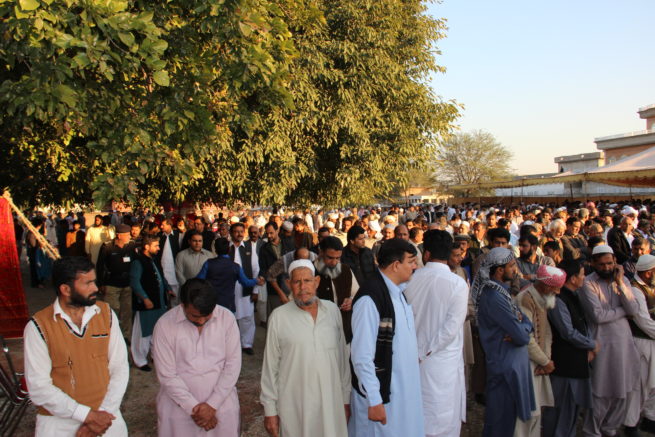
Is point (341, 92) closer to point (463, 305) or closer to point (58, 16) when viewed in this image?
point (58, 16)

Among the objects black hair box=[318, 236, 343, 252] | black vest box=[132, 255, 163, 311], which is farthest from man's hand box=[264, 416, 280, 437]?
black vest box=[132, 255, 163, 311]

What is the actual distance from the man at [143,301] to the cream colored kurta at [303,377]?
408 cm

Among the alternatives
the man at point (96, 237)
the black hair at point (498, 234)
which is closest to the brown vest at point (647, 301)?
the black hair at point (498, 234)

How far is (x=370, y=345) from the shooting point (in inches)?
123

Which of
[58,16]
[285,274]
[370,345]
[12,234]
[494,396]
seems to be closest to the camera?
[370,345]

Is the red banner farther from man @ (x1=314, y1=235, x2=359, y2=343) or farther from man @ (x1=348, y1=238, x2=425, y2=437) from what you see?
man @ (x1=348, y1=238, x2=425, y2=437)

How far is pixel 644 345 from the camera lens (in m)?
4.98

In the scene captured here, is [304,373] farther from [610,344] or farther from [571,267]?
[610,344]

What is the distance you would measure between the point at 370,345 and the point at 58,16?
4.03m

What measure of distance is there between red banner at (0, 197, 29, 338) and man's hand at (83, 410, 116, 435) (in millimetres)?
6345

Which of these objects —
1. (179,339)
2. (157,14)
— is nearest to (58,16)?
(157,14)

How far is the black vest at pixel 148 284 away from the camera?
698cm

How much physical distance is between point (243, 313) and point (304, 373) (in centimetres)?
452

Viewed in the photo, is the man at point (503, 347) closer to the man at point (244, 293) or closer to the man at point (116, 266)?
the man at point (244, 293)
